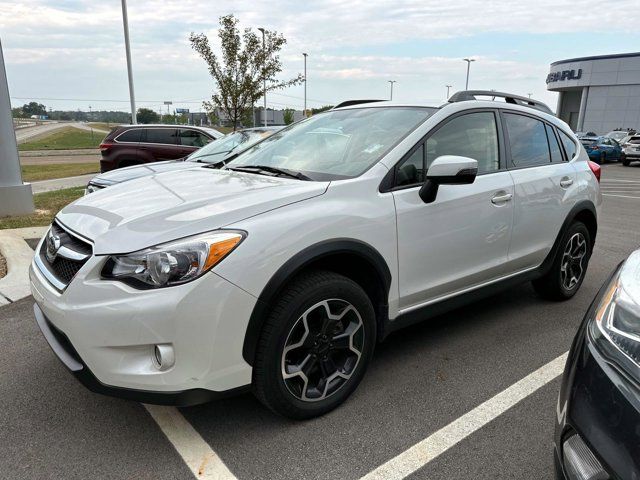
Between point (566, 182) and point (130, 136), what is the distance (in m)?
9.93

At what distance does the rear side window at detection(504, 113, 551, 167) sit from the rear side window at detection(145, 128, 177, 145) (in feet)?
30.5

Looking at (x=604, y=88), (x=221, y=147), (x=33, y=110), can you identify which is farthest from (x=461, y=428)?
(x=33, y=110)

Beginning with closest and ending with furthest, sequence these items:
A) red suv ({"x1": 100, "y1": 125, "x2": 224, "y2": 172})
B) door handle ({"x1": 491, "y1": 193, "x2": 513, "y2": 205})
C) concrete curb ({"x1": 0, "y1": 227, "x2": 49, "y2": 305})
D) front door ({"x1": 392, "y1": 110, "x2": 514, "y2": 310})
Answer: front door ({"x1": 392, "y1": 110, "x2": 514, "y2": 310})
door handle ({"x1": 491, "y1": 193, "x2": 513, "y2": 205})
concrete curb ({"x1": 0, "y1": 227, "x2": 49, "y2": 305})
red suv ({"x1": 100, "y1": 125, "x2": 224, "y2": 172})

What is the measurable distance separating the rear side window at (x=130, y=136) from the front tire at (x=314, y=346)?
398 inches

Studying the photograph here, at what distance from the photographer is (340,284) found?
2568 mm

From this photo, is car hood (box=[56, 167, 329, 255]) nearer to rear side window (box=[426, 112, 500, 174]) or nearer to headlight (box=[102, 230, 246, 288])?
headlight (box=[102, 230, 246, 288])

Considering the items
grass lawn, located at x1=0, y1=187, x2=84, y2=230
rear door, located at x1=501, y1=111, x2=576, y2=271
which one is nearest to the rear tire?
rear door, located at x1=501, y1=111, x2=576, y2=271

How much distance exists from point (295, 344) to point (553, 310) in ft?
9.23

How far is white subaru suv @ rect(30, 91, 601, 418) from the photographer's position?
7.09 ft

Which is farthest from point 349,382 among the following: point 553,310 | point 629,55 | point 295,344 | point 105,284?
point 629,55

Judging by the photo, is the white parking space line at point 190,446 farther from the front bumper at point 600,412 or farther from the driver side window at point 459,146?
the driver side window at point 459,146

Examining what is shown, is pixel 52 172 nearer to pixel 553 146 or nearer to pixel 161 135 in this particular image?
pixel 161 135

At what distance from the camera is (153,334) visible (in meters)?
2.10

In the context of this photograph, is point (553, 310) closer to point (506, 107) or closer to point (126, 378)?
point (506, 107)
